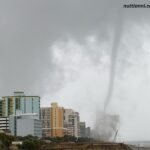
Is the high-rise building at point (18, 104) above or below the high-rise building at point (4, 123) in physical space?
above

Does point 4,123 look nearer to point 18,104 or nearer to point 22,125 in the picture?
point 22,125

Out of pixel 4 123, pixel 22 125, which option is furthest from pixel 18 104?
pixel 22 125

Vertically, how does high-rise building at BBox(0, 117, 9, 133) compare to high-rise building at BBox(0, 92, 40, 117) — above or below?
below

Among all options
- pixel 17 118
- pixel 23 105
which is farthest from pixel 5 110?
pixel 17 118

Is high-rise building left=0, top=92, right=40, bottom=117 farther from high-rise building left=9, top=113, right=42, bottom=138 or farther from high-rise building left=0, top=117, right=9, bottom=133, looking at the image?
→ high-rise building left=9, top=113, right=42, bottom=138

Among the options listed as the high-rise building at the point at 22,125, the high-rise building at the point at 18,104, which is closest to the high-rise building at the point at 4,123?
the high-rise building at the point at 22,125

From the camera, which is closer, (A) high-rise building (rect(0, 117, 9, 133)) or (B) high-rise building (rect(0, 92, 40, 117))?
(A) high-rise building (rect(0, 117, 9, 133))

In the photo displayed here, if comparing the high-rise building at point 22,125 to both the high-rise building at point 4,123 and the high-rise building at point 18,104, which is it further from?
the high-rise building at point 18,104

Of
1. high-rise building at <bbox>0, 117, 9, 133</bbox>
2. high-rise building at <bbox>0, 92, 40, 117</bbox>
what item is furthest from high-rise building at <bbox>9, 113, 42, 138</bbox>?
high-rise building at <bbox>0, 92, 40, 117</bbox>
